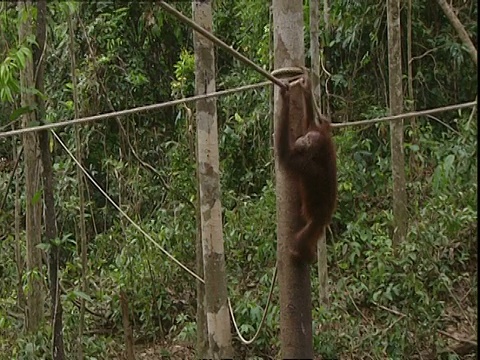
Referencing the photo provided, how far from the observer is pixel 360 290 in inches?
161

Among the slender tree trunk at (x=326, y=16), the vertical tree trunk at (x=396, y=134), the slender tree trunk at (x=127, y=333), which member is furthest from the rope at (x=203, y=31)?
the slender tree trunk at (x=326, y=16)

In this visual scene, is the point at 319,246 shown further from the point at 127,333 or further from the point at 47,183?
the point at 47,183

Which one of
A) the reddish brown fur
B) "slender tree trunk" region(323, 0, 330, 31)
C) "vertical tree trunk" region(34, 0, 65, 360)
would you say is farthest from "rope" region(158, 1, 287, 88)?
"slender tree trunk" region(323, 0, 330, 31)

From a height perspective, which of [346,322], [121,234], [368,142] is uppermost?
[368,142]

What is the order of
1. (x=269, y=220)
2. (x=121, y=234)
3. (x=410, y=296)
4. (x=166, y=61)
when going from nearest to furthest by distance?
(x=410, y=296)
(x=269, y=220)
(x=121, y=234)
(x=166, y=61)

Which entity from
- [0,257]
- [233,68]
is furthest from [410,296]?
[0,257]

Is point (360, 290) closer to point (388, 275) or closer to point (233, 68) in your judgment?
point (388, 275)

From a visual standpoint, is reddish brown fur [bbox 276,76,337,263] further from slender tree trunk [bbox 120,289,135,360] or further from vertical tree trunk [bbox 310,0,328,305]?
slender tree trunk [bbox 120,289,135,360]

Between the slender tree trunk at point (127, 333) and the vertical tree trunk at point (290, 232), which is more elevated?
the vertical tree trunk at point (290, 232)

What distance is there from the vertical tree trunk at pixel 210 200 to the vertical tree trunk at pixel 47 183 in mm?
699

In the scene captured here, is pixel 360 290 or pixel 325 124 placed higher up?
pixel 325 124

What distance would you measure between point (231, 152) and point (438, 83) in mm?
1636

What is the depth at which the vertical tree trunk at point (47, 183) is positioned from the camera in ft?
9.84

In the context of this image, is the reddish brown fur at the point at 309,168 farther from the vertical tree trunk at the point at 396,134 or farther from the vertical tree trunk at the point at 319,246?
the vertical tree trunk at the point at 396,134
